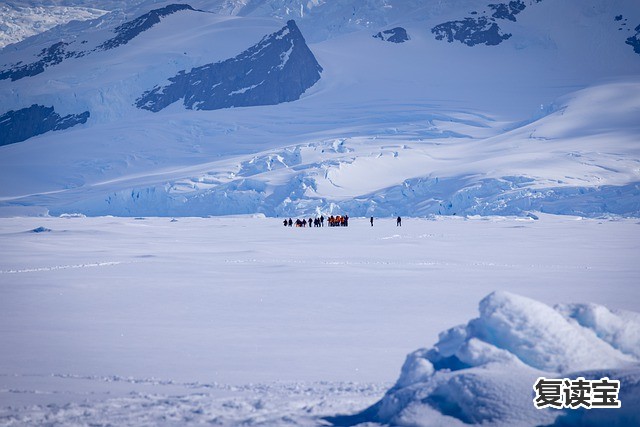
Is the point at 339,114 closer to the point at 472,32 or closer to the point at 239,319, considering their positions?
the point at 472,32

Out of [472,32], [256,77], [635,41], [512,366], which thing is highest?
[472,32]

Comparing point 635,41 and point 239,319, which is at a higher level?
point 635,41

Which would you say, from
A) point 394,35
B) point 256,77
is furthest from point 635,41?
point 256,77

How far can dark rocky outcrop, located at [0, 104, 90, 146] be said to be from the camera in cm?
11281

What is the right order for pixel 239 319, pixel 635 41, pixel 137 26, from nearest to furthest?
pixel 239 319 → pixel 635 41 → pixel 137 26

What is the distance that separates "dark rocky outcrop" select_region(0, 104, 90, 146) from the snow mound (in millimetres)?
110634

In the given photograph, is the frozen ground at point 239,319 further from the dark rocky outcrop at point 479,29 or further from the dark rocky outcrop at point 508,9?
the dark rocky outcrop at point 508,9

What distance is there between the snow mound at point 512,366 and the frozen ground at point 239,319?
207mm

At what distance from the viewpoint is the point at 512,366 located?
6254 millimetres

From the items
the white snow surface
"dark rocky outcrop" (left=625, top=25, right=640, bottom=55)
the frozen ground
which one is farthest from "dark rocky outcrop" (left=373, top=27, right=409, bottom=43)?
the white snow surface

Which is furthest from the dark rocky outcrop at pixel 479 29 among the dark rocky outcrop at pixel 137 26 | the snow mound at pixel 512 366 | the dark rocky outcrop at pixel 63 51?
the snow mound at pixel 512 366

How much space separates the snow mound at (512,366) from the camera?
575 cm

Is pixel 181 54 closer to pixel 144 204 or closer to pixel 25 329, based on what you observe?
pixel 144 204

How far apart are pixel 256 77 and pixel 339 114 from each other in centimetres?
2621
